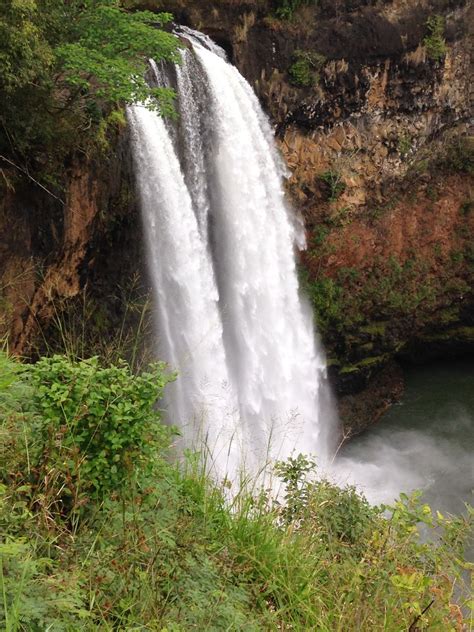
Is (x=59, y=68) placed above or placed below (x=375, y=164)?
above

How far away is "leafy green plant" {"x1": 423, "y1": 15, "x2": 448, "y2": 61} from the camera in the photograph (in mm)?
15825

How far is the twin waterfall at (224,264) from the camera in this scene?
32.8 ft

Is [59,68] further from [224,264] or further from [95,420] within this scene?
[224,264]

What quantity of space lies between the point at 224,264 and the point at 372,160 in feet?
22.1

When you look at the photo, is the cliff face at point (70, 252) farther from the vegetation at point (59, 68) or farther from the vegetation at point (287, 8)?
the vegetation at point (287, 8)

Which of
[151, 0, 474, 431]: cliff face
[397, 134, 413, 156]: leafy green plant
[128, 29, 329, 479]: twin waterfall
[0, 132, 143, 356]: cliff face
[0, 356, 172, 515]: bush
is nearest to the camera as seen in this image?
[0, 356, 172, 515]: bush

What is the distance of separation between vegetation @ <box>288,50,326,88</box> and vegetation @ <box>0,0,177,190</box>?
750 centimetres

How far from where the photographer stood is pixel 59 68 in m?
6.91

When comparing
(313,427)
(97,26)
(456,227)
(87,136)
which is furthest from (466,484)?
(97,26)

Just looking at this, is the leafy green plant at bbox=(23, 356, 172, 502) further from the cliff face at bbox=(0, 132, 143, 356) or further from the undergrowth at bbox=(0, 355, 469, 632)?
the cliff face at bbox=(0, 132, 143, 356)

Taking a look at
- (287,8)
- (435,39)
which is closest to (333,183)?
(287,8)

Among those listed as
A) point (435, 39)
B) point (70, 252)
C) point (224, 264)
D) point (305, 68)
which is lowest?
point (224, 264)

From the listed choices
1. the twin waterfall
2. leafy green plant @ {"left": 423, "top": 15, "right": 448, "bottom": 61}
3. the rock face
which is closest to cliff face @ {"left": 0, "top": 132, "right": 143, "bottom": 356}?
the twin waterfall

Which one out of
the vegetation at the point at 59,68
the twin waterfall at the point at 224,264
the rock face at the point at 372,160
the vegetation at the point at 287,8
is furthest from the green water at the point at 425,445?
the vegetation at the point at 287,8
